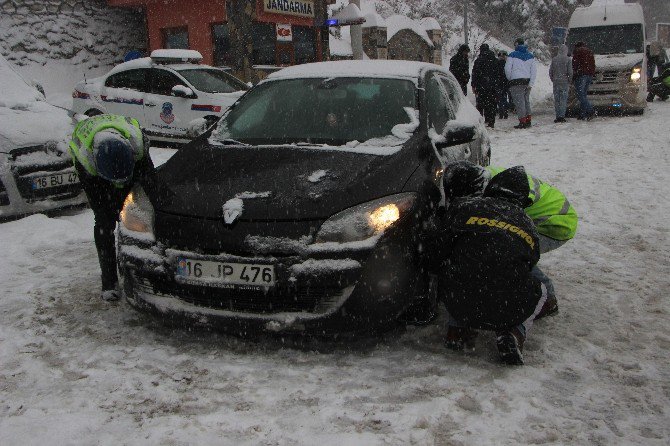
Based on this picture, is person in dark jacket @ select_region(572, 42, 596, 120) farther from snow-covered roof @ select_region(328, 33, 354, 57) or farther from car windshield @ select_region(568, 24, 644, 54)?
snow-covered roof @ select_region(328, 33, 354, 57)

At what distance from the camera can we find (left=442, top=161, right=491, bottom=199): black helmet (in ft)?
11.8

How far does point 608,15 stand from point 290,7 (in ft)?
29.9

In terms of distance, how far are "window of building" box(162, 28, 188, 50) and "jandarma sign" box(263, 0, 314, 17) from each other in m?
2.86

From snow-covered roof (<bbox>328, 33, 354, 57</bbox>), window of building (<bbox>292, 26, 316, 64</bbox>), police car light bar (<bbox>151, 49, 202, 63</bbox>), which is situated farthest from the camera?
snow-covered roof (<bbox>328, 33, 354, 57</bbox>)

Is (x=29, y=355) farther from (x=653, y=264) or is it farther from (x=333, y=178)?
(x=653, y=264)

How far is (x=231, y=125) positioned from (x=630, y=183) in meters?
5.40

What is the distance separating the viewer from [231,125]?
4.62 meters

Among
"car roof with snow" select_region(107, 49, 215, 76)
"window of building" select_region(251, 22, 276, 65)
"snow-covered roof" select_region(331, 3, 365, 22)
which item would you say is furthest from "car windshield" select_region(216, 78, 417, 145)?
"snow-covered roof" select_region(331, 3, 365, 22)

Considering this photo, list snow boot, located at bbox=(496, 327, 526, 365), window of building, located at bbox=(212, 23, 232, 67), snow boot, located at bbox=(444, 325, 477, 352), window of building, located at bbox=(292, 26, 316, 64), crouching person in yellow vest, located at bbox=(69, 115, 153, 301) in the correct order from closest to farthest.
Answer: snow boot, located at bbox=(496, 327, 526, 365) → snow boot, located at bbox=(444, 325, 477, 352) → crouching person in yellow vest, located at bbox=(69, 115, 153, 301) → window of building, located at bbox=(212, 23, 232, 67) → window of building, located at bbox=(292, 26, 316, 64)

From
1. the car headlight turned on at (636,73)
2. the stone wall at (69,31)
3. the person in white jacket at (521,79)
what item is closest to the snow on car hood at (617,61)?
the car headlight turned on at (636,73)

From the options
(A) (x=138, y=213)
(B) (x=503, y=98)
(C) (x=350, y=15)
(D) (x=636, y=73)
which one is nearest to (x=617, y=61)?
(D) (x=636, y=73)

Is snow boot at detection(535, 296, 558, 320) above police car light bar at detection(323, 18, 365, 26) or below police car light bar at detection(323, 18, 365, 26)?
below

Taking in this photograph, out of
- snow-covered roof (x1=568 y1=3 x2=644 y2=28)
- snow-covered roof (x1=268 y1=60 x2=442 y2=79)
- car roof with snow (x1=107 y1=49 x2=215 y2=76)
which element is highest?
snow-covered roof (x1=568 y1=3 x2=644 y2=28)

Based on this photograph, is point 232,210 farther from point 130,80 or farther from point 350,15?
point 350,15
